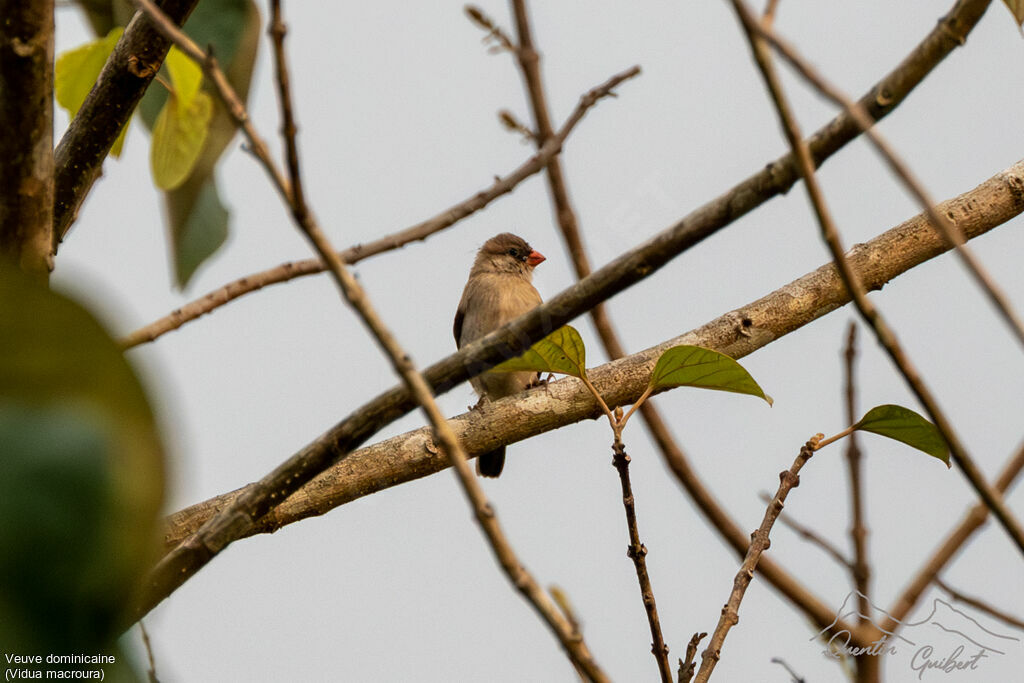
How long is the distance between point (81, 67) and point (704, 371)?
1448 millimetres

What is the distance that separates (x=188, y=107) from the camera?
6.02 feet

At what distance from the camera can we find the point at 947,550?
199 centimetres

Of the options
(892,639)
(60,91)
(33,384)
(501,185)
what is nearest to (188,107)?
(60,91)

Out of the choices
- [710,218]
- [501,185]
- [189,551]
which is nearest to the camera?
[710,218]

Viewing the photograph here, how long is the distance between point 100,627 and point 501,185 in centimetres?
177

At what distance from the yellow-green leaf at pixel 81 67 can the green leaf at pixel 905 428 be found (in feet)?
5.52

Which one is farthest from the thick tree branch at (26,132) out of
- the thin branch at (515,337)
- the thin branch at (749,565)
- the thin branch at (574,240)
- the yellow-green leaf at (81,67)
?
the thin branch at (574,240)

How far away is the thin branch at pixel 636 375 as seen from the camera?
2.44 metres

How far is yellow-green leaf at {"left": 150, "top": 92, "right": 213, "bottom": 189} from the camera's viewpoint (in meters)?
1.87

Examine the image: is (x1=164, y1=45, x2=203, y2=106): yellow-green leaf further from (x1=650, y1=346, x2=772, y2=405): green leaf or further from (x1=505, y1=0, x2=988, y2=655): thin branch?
(x1=650, y1=346, x2=772, y2=405): green leaf

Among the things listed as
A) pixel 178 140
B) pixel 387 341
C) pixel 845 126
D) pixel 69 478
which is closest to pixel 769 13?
pixel 845 126

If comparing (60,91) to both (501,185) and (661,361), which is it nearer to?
(501,185)

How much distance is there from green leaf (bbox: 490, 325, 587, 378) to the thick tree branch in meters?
0.85

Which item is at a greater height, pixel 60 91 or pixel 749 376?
pixel 60 91
